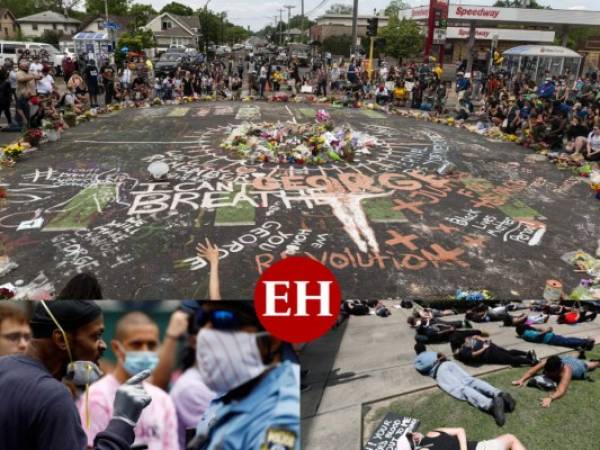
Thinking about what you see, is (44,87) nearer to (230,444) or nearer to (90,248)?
(90,248)

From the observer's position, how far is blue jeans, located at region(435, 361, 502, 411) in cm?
496

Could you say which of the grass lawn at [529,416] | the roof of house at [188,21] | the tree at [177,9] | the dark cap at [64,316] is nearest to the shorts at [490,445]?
the grass lawn at [529,416]

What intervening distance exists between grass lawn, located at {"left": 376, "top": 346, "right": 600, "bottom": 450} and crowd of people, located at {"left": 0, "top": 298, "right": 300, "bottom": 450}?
8.87ft

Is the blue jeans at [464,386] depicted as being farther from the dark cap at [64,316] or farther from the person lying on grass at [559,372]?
the dark cap at [64,316]

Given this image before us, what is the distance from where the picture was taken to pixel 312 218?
9.77 m

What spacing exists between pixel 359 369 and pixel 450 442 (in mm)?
1213

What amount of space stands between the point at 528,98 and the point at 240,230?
13962mm

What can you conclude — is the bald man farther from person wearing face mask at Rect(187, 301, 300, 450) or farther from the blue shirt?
the blue shirt

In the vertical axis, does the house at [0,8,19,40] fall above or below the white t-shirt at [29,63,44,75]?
above

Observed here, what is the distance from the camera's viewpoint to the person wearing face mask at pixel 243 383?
7.56ft

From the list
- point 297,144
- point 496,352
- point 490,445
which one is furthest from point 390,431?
point 297,144

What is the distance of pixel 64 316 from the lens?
2.48 meters

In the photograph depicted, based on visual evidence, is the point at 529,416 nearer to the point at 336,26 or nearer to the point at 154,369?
the point at 154,369

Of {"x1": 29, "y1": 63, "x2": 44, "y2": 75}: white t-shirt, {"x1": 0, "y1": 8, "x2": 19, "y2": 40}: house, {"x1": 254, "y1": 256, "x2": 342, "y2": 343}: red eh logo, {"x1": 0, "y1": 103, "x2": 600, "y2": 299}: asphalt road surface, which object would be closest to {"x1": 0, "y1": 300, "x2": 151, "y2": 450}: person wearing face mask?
{"x1": 254, "y1": 256, "x2": 342, "y2": 343}: red eh logo
